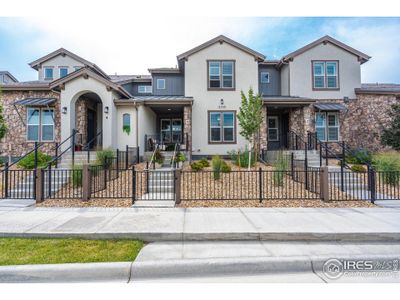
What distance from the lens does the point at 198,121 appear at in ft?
52.5

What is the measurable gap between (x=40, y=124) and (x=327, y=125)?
1887cm

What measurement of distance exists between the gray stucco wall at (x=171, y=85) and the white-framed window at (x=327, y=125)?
32.5ft

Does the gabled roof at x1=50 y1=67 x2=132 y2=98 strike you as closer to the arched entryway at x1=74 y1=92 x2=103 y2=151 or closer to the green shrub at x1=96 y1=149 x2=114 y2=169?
the arched entryway at x1=74 y1=92 x2=103 y2=151

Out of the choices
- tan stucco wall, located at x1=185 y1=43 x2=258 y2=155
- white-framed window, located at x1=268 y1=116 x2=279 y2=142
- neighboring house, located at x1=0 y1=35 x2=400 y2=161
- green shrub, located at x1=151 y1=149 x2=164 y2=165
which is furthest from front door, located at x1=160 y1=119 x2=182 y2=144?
white-framed window, located at x1=268 y1=116 x2=279 y2=142

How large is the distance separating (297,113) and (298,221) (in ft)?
39.3

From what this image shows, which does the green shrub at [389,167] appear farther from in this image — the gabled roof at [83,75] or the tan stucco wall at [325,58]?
the gabled roof at [83,75]

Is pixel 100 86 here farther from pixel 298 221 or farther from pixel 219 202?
pixel 298 221

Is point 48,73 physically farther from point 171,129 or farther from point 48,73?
point 171,129

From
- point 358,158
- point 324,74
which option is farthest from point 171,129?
point 358,158

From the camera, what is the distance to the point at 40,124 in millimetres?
15008

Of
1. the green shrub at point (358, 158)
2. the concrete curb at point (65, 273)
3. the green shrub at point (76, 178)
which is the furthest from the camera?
the green shrub at point (358, 158)

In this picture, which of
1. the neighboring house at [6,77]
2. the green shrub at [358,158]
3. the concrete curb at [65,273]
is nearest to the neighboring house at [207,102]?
the green shrub at [358,158]

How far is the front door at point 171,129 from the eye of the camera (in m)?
18.5

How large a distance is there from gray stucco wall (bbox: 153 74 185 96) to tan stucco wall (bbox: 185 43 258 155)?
2038mm
